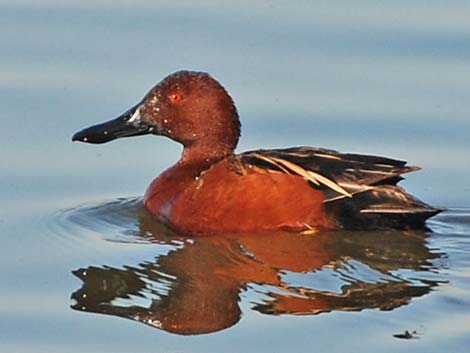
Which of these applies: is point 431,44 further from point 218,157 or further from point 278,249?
point 278,249

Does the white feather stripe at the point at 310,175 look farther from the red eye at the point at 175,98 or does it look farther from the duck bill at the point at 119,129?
the duck bill at the point at 119,129

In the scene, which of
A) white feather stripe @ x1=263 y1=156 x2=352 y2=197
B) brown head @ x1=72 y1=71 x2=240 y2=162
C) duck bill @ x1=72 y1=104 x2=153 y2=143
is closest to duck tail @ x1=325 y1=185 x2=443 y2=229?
white feather stripe @ x1=263 y1=156 x2=352 y2=197

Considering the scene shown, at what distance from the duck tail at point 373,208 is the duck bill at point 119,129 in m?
1.55

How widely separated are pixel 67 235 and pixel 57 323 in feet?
5.07

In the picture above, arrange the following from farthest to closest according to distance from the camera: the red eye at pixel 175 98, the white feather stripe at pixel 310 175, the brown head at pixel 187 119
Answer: the red eye at pixel 175 98 → the brown head at pixel 187 119 → the white feather stripe at pixel 310 175

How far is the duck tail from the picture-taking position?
937cm

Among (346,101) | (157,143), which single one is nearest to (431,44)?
(346,101)

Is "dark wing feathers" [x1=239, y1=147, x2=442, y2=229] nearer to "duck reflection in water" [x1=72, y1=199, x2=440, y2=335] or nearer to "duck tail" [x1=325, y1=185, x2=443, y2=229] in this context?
"duck tail" [x1=325, y1=185, x2=443, y2=229]

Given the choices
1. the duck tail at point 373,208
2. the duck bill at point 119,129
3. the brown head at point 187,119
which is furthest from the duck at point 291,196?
the duck bill at point 119,129

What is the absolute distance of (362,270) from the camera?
8.75m

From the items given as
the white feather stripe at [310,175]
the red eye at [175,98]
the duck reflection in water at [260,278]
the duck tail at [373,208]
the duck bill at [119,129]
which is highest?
the red eye at [175,98]

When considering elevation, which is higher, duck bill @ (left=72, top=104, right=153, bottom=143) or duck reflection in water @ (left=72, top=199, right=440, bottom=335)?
duck bill @ (left=72, top=104, right=153, bottom=143)

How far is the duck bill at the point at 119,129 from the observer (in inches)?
400

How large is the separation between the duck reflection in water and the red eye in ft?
3.32
